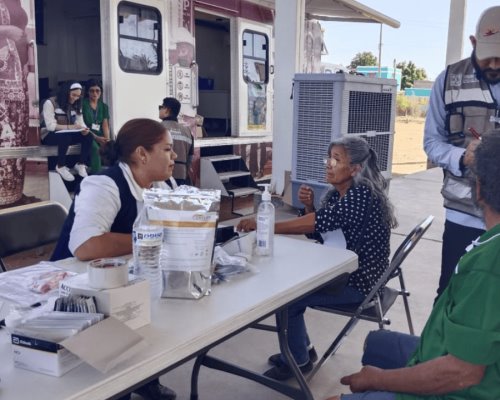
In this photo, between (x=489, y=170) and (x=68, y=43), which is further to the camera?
(x=68, y=43)

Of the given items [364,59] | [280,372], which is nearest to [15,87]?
[280,372]

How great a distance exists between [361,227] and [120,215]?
1.02m

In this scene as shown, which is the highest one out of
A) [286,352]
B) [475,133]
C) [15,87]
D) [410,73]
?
[410,73]

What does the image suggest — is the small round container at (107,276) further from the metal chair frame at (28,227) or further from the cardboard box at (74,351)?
the metal chair frame at (28,227)

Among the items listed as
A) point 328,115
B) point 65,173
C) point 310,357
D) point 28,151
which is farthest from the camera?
point 328,115

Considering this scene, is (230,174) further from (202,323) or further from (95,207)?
(202,323)

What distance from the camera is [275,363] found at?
2674mm

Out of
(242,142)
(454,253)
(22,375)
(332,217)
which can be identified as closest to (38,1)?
(242,142)

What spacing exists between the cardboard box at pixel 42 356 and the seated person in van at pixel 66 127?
313cm

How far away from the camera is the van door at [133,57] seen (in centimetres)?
460

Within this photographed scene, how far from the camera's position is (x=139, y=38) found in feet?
15.9

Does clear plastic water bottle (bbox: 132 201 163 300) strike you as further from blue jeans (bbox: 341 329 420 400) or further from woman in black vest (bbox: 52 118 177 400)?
blue jeans (bbox: 341 329 420 400)

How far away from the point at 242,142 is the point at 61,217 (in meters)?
4.30

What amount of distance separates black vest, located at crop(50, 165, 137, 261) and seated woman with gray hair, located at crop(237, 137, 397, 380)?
1.62 feet
